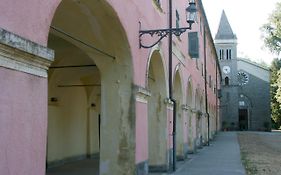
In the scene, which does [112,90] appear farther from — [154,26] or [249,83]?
[249,83]

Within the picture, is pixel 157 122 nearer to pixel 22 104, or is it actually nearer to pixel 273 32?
pixel 22 104

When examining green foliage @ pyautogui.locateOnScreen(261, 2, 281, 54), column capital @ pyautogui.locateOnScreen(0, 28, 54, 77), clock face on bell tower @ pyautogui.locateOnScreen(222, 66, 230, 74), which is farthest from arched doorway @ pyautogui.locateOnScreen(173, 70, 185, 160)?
clock face on bell tower @ pyautogui.locateOnScreen(222, 66, 230, 74)

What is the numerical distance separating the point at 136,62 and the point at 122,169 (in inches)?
102

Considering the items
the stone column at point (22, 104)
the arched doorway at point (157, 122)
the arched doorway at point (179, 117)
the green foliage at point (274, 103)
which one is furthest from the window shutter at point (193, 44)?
the green foliage at point (274, 103)

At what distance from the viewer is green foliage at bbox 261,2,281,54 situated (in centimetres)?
4646

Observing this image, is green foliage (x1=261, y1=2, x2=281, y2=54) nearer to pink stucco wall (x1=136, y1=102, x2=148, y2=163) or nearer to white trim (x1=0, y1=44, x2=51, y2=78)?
pink stucco wall (x1=136, y1=102, x2=148, y2=163)

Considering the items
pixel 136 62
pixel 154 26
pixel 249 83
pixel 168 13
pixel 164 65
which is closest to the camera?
pixel 136 62

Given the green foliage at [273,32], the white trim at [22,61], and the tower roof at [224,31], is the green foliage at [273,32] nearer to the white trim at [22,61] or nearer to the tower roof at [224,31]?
the tower roof at [224,31]

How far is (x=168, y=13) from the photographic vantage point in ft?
52.2

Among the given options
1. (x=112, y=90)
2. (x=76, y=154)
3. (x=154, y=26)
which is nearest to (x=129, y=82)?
(x=112, y=90)

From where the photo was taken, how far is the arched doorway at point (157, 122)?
1473 centimetres

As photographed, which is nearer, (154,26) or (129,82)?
(129,82)

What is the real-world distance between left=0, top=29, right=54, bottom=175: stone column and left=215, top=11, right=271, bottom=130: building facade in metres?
62.9

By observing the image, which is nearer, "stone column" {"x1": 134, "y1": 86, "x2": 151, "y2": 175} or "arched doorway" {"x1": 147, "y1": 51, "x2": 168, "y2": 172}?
"stone column" {"x1": 134, "y1": 86, "x2": 151, "y2": 175}
